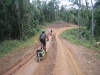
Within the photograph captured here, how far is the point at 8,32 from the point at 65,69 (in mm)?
13949

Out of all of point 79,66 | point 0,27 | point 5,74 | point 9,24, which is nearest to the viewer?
point 5,74

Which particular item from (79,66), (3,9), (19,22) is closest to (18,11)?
(19,22)

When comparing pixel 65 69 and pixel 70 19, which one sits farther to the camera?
pixel 70 19

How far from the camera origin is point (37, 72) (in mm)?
9258

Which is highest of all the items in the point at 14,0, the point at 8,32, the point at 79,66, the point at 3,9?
the point at 14,0

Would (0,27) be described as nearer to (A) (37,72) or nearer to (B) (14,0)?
(B) (14,0)

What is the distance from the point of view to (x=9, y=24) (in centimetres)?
2181

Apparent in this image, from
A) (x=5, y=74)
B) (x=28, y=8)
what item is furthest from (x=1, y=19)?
(x=5, y=74)

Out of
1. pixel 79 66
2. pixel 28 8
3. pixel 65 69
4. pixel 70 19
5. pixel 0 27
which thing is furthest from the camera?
pixel 70 19

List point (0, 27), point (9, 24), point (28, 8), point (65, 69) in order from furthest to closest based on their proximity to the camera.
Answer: point (28, 8) → point (9, 24) → point (0, 27) → point (65, 69)

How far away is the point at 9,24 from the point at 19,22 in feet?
6.94

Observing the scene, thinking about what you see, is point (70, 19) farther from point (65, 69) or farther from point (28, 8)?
point (65, 69)

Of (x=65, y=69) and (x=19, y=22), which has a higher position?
(x=19, y=22)

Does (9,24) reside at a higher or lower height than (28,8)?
lower
